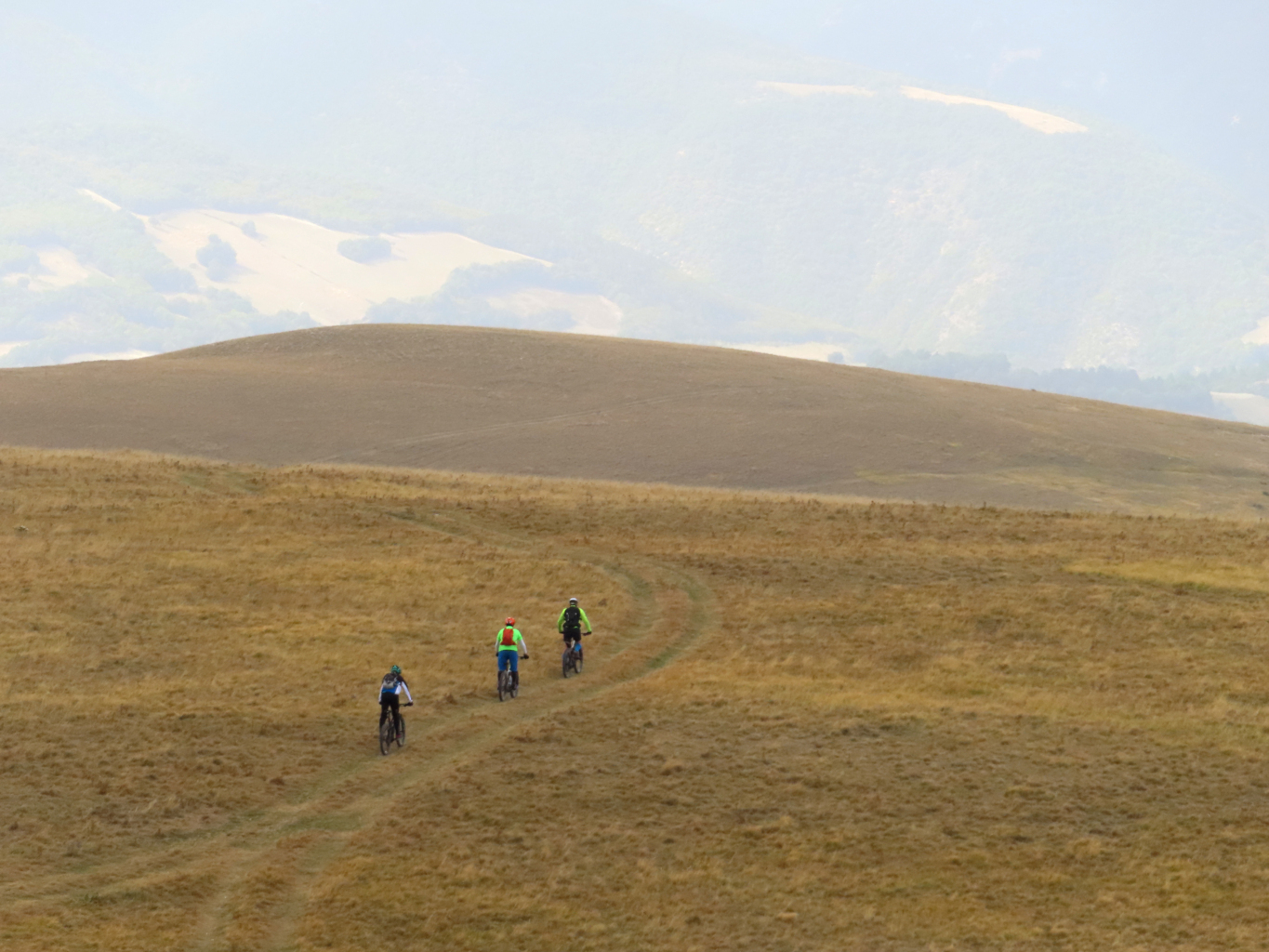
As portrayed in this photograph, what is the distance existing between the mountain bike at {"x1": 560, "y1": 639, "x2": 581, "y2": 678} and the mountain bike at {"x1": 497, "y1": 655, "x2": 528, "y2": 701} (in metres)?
1.93

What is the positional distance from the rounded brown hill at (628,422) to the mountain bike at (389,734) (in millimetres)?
49943

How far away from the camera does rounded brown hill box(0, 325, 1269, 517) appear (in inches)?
3246

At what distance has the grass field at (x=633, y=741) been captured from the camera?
2366cm

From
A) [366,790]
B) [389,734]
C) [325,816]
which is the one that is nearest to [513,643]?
[389,734]

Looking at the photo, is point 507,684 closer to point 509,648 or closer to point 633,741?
point 509,648

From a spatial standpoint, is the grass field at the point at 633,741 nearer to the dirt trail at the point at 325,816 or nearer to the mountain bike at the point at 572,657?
the dirt trail at the point at 325,816

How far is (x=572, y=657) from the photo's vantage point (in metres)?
34.8

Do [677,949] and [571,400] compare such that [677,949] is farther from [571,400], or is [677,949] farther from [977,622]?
[571,400]

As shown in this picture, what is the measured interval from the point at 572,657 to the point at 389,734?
627 cm

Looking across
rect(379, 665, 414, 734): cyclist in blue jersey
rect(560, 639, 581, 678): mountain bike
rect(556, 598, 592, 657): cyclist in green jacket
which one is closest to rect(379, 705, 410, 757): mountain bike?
rect(379, 665, 414, 734): cyclist in blue jersey

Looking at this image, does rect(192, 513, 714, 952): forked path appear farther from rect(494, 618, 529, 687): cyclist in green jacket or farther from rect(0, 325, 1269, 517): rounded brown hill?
rect(0, 325, 1269, 517): rounded brown hill

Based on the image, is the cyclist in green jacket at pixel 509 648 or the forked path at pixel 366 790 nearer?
the forked path at pixel 366 790

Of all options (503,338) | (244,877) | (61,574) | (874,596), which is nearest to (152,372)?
(503,338)

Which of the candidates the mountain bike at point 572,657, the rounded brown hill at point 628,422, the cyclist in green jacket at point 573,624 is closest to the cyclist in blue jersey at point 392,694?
the cyclist in green jacket at point 573,624
